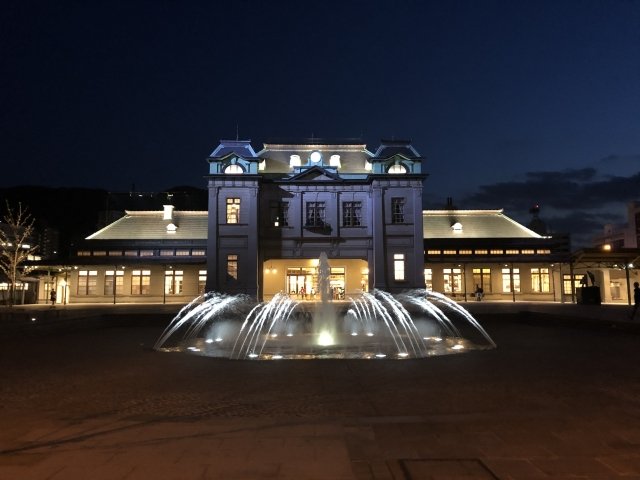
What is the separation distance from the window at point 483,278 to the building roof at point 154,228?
882 inches

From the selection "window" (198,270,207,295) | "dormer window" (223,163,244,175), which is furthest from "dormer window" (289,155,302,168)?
"window" (198,270,207,295)

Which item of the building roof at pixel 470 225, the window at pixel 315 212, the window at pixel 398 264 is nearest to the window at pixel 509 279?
the building roof at pixel 470 225

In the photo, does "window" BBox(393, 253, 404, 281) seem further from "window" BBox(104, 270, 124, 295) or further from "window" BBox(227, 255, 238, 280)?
"window" BBox(104, 270, 124, 295)

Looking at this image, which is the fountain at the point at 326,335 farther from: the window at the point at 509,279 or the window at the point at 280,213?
the window at the point at 509,279

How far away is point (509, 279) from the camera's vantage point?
1577 inches

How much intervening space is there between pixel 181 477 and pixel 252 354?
8.33m

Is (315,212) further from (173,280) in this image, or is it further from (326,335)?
(326,335)

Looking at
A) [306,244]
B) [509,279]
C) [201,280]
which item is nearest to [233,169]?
[306,244]

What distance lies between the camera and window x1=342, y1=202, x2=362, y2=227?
37750mm

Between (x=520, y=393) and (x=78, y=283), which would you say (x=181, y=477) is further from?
(x=78, y=283)

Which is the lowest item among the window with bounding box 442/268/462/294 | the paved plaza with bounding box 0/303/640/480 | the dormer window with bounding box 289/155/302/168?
the paved plaza with bounding box 0/303/640/480

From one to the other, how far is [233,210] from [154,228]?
916 centimetres

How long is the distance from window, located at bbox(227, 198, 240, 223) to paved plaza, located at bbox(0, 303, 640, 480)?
80.1 feet

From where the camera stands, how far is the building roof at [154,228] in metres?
40.7
